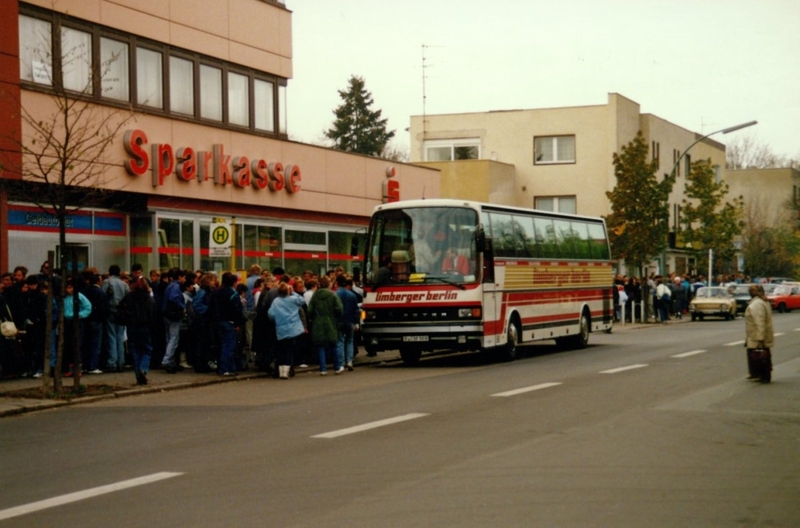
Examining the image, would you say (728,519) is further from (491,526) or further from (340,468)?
(340,468)

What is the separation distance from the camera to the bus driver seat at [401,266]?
23859 mm

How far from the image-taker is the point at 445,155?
217ft

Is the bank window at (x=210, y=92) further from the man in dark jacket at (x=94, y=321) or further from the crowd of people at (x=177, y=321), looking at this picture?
the man in dark jacket at (x=94, y=321)

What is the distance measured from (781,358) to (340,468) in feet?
55.8

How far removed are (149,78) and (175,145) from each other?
166cm

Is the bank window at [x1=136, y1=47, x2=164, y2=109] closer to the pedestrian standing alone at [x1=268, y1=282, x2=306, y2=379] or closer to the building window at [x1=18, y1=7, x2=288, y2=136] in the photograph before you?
the building window at [x1=18, y1=7, x2=288, y2=136]

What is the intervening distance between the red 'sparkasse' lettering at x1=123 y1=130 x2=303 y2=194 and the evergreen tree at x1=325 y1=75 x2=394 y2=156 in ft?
181

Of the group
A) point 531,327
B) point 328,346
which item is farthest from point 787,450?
point 531,327

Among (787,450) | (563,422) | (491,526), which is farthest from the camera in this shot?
(563,422)

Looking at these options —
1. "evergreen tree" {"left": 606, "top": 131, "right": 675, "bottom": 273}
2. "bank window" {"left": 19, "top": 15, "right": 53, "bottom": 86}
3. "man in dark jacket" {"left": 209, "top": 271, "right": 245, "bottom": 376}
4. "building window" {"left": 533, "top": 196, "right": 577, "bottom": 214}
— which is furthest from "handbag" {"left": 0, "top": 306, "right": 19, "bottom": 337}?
"building window" {"left": 533, "top": 196, "right": 577, "bottom": 214}

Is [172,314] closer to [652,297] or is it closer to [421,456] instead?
[421,456]

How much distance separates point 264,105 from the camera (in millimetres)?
33250

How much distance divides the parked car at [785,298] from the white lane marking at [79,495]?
57753 mm

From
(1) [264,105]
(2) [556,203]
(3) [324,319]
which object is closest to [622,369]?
(3) [324,319]
